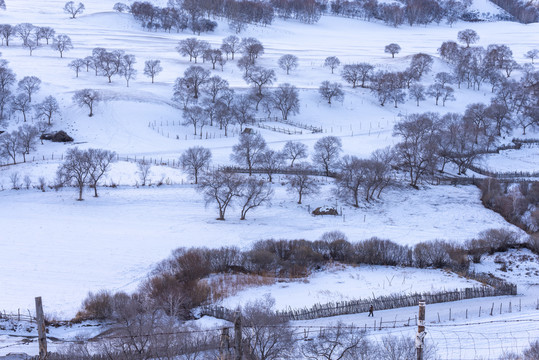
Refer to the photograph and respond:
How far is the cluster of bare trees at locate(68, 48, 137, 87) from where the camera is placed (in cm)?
9719

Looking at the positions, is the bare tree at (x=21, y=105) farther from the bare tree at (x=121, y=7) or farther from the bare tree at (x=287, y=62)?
the bare tree at (x=121, y=7)

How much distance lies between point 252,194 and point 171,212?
29.7 feet

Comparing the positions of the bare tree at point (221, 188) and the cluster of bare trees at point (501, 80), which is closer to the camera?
the bare tree at point (221, 188)

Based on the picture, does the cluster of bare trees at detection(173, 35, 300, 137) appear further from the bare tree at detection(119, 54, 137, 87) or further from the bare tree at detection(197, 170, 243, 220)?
the bare tree at detection(197, 170, 243, 220)

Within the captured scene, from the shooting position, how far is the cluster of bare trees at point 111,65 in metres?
97.2

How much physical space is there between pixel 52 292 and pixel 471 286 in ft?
101

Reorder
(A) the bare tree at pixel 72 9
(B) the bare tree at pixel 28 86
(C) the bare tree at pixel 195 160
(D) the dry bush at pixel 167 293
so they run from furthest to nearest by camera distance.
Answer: (A) the bare tree at pixel 72 9, (B) the bare tree at pixel 28 86, (C) the bare tree at pixel 195 160, (D) the dry bush at pixel 167 293

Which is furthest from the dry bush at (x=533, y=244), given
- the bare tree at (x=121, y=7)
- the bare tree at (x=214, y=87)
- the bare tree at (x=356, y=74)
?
the bare tree at (x=121, y=7)

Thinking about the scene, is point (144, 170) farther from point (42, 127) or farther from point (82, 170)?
point (42, 127)

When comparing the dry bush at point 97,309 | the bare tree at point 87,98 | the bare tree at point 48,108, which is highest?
the bare tree at point 87,98

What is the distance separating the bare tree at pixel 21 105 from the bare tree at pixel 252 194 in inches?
1780

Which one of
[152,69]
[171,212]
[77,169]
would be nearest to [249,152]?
[171,212]

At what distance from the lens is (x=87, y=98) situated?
271ft

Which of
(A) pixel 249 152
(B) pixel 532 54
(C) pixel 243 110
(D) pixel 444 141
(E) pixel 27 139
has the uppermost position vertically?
(B) pixel 532 54
